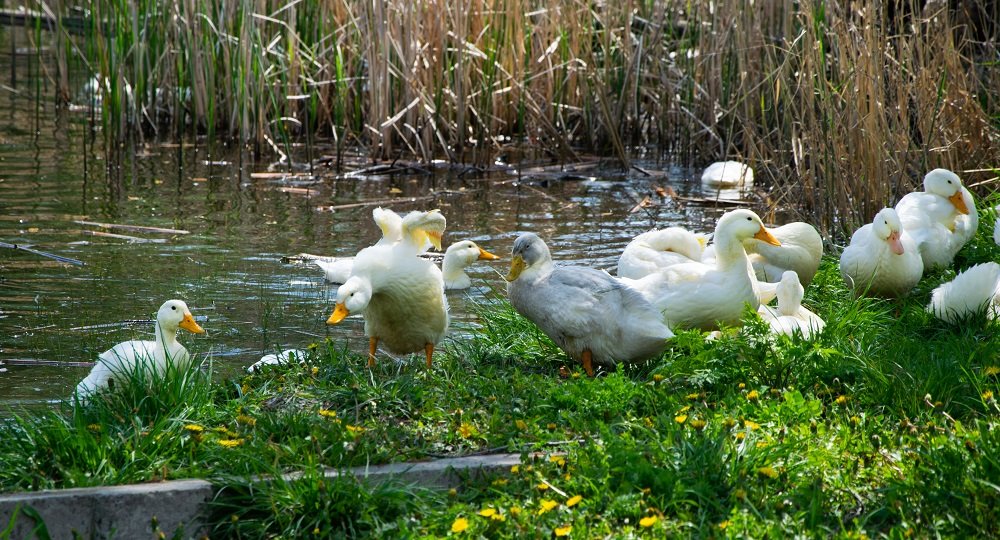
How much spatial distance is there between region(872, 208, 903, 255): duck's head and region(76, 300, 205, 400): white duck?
3.56m

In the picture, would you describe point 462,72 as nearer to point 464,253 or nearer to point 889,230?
point 464,253

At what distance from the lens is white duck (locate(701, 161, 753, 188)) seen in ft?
35.4

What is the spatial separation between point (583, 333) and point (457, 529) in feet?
5.53

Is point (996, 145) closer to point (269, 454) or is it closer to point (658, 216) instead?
point (658, 216)

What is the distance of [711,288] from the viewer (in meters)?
5.30

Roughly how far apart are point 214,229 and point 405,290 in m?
4.13

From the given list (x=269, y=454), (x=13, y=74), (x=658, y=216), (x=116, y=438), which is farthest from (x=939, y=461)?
(x=13, y=74)

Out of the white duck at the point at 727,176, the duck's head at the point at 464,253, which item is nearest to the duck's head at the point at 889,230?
the duck's head at the point at 464,253

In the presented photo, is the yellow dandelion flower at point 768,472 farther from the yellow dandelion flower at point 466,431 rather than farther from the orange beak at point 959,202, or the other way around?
the orange beak at point 959,202

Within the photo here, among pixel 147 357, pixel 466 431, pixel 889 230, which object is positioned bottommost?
pixel 466 431

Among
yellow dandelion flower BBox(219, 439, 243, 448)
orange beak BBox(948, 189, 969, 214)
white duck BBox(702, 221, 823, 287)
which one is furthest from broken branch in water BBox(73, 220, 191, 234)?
orange beak BBox(948, 189, 969, 214)

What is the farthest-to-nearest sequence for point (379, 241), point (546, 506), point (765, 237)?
point (379, 241)
point (765, 237)
point (546, 506)

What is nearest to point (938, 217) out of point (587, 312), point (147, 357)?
point (587, 312)

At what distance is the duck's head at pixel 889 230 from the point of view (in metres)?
6.04
